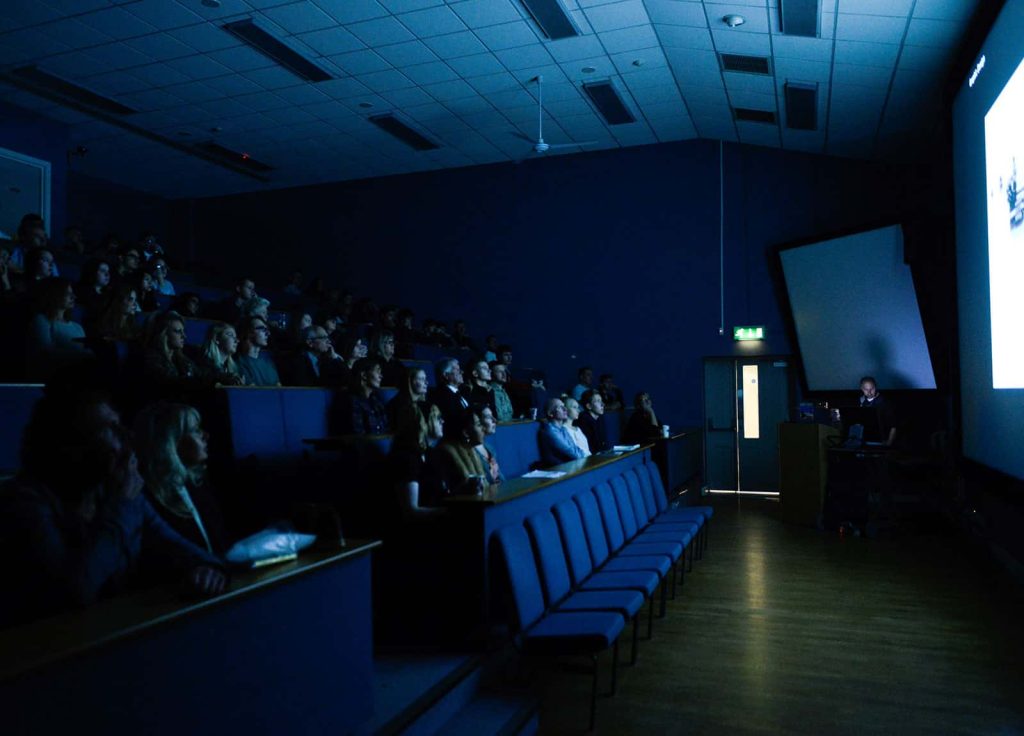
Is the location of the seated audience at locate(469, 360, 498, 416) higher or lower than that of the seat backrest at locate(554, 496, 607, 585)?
higher

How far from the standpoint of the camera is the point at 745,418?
403 inches

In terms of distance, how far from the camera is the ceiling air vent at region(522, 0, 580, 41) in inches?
258

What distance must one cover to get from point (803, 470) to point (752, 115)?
4.07m

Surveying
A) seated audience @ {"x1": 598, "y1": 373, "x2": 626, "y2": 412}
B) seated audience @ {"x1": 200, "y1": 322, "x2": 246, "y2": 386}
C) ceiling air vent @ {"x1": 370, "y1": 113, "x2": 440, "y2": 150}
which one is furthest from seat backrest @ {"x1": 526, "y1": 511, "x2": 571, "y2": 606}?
ceiling air vent @ {"x1": 370, "y1": 113, "x2": 440, "y2": 150}

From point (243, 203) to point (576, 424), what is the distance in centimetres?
772

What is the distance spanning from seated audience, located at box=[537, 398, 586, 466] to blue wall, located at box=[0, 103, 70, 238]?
653 cm

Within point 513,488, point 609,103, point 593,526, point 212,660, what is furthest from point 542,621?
point 609,103

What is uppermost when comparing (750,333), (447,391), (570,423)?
(750,333)

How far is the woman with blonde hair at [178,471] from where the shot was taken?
2318 mm

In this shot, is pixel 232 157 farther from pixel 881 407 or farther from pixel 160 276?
pixel 881 407

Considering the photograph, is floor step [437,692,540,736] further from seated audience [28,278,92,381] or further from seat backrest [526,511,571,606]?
seated audience [28,278,92,381]

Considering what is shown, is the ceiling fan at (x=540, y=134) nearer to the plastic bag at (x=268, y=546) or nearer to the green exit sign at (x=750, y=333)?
the green exit sign at (x=750, y=333)

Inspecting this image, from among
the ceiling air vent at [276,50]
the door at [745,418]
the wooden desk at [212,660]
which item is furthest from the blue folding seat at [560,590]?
the door at [745,418]

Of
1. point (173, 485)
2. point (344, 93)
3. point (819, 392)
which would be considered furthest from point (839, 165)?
point (173, 485)
